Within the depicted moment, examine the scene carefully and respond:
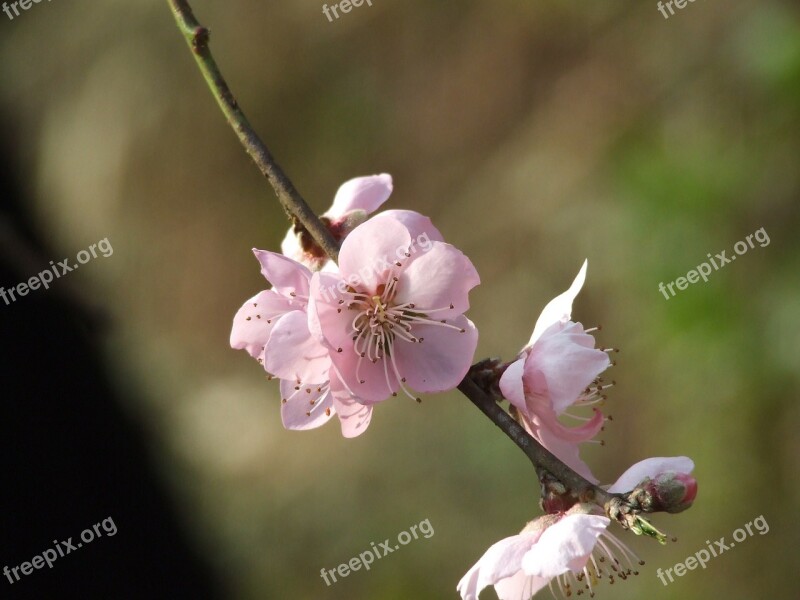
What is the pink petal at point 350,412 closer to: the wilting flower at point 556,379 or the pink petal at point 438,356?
the pink petal at point 438,356

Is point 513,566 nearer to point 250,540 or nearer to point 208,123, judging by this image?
point 250,540

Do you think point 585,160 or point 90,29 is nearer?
point 585,160

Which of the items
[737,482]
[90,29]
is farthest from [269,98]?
[737,482]

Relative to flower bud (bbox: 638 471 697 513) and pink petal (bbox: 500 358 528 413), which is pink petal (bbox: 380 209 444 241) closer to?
pink petal (bbox: 500 358 528 413)

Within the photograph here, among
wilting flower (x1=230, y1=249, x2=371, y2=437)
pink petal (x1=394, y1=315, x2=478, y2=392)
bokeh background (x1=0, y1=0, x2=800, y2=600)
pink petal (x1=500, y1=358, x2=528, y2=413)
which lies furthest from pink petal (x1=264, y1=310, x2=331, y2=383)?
bokeh background (x1=0, y1=0, x2=800, y2=600)

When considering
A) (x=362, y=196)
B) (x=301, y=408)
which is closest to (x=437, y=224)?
(x=362, y=196)

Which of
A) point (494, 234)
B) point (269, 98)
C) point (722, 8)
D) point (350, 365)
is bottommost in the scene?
point (350, 365)
